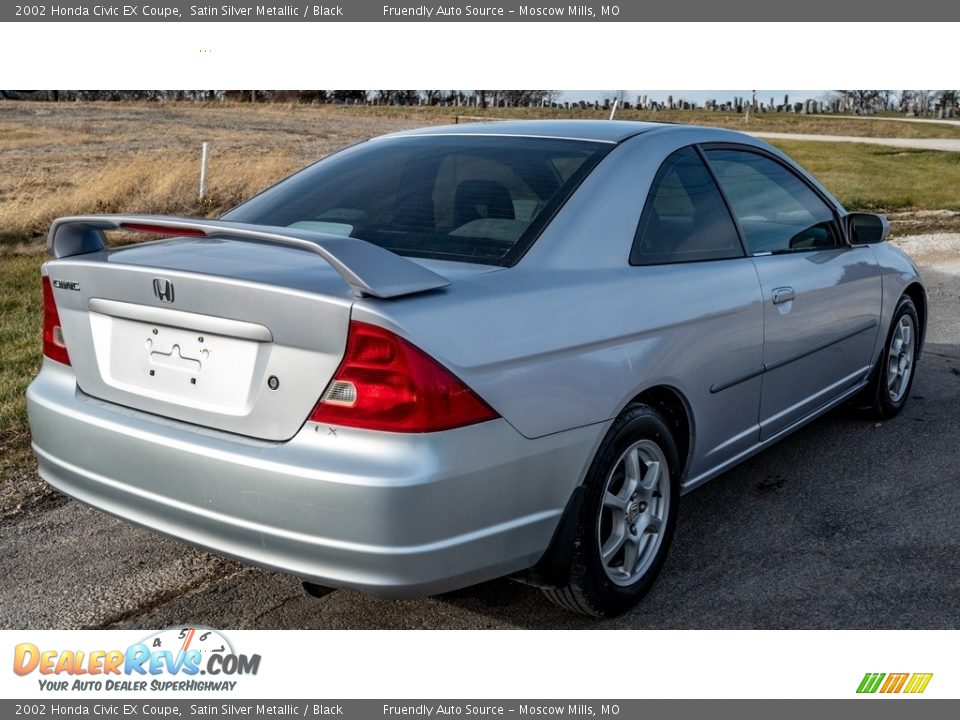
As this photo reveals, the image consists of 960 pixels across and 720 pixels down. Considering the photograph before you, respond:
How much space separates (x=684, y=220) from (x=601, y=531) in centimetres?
116

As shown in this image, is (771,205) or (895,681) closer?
(895,681)

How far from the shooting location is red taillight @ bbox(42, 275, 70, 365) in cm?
307

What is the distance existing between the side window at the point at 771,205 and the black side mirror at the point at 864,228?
0.10 m

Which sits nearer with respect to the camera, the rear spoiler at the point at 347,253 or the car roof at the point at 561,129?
the rear spoiler at the point at 347,253

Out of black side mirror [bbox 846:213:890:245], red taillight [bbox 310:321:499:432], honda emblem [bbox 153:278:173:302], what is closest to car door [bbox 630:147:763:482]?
red taillight [bbox 310:321:499:432]

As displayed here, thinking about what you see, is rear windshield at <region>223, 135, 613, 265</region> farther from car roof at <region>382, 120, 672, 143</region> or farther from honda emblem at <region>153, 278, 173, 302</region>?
honda emblem at <region>153, 278, 173, 302</region>

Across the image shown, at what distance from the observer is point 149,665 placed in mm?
2936

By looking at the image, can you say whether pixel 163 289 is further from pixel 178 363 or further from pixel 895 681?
pixel 895 681

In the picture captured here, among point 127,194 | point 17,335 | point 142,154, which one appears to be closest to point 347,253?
point 17,335

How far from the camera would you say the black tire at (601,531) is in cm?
288

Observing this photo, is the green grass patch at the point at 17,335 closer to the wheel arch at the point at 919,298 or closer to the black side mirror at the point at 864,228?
the black side mirror at the point at 864,228

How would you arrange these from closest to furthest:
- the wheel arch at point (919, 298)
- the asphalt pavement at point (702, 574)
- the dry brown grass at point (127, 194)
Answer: the asphalt pavement at point (702, 574)
the wheel arch at point (919, 298)
the dry brown grass at point (127, 194)

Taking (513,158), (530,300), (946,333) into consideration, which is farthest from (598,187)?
(946,333)

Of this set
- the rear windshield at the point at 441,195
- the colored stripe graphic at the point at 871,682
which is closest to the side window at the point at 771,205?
the rear windshield at the point at 441,195
